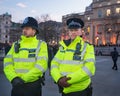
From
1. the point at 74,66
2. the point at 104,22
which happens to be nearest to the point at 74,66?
the point at 74,66

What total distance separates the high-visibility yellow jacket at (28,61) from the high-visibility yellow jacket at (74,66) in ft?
0.79

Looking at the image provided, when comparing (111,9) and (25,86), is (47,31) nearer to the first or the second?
(111,9)

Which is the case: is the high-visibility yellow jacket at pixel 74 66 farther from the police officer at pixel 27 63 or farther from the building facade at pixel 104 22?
the building facade at pixel 104 22

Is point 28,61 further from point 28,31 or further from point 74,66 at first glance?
point 74,66

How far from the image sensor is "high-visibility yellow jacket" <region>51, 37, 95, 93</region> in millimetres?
4527

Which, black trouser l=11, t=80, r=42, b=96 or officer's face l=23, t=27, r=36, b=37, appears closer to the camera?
black trouser l=11, t=80, r=42, b=96

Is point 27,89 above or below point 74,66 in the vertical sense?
below

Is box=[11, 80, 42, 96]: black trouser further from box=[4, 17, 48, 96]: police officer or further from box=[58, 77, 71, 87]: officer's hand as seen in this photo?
box=[58, 77, 71, 87]: officer's hand

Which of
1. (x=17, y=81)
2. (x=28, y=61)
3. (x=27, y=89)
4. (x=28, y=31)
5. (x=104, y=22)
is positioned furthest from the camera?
(x=104, y=22)

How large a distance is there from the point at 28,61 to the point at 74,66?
746 millimetres

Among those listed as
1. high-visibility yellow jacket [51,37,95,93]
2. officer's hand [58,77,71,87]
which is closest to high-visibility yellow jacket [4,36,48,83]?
high-visibility yellow jacket [51,37,95,93]

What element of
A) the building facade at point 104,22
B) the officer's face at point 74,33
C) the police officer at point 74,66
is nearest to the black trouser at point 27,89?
the police officer at point 74,66

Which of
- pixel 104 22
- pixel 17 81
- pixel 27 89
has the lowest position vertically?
pixel 27 89

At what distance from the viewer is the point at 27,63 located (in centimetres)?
493
